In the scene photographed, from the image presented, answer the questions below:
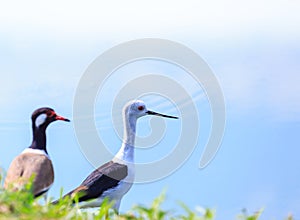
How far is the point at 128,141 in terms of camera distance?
9312 mm

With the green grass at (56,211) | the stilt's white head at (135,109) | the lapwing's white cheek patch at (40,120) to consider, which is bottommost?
the green grass at (56,211)

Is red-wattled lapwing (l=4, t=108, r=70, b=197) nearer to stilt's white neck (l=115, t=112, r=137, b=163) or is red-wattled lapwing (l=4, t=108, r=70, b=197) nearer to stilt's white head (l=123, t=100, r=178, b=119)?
stilt's white neck (l=115, t=112, r=137, b=163)

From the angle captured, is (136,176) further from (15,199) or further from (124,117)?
(15,199)

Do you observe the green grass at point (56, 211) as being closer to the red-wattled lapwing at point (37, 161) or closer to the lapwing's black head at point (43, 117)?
the red-wattled lapwing at point (37, 161)

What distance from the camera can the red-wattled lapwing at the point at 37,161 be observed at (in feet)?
22.5

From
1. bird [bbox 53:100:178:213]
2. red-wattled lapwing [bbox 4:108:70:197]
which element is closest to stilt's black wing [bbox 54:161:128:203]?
bird [bbox 53:100:178:213]

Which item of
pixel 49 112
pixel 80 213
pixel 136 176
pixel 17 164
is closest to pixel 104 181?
pixel 136 176

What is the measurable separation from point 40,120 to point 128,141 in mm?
1572

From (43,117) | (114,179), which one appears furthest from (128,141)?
(43,117)

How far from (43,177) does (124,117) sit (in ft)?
9.32

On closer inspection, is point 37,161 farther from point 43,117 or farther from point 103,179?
point 103,179

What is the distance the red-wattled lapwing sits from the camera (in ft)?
22.5

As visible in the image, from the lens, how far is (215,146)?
8398 millimetres

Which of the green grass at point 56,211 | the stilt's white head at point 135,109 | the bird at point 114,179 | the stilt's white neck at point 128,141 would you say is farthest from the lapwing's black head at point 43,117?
the green grass at point 56,211
